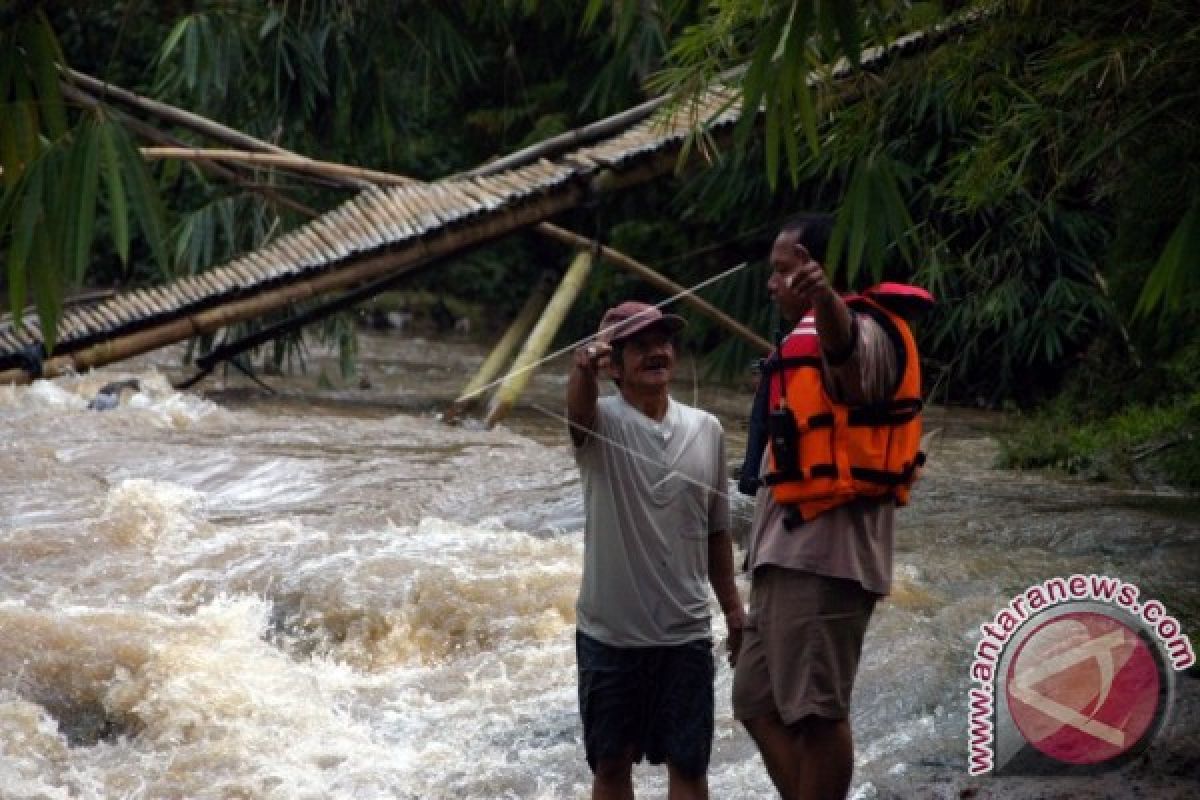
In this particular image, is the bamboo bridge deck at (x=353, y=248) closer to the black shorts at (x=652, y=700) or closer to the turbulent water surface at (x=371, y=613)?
the turbulent water surface at (x=371, y=613)

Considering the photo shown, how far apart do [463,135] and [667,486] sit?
15.9 metres

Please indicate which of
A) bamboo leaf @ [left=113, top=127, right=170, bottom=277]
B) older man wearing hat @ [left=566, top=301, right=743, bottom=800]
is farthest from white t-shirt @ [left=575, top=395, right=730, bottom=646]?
bamboo leaf @ [left=113, top=127, right=170, bottom=277]

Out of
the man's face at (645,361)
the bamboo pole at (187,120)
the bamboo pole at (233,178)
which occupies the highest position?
the bamboo pole at (187,120)

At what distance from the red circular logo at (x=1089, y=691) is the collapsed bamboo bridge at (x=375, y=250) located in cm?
597

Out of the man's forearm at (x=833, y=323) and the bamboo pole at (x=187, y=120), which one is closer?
the man's forearm at (x=833, y=323)

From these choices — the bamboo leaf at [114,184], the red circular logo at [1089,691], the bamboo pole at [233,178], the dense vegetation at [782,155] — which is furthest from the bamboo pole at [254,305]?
the bamboo leaf at [114,184]

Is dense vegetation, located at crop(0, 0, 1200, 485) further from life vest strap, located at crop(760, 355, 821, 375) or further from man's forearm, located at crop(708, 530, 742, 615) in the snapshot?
man's forearm, located at crop(708, 530, 742, 615)

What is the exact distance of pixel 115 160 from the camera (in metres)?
2.87

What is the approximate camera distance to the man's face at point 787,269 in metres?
3.81

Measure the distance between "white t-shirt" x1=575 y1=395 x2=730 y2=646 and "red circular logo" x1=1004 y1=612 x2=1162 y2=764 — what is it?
1.05 meters

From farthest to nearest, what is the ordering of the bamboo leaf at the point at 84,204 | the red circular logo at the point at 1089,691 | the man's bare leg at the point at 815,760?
the red circular logo at the point at 1089,691
the man's bare leg at the point at 815,760
the bamboo leaf at the point at 84,204

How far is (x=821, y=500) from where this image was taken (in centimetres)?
375

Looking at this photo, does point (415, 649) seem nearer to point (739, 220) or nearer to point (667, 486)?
point (667, 486)

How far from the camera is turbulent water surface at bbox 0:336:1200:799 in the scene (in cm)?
531
